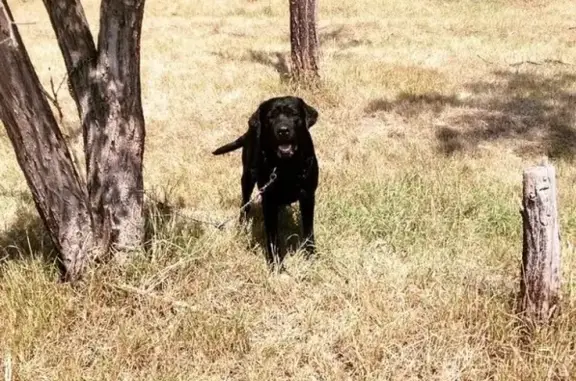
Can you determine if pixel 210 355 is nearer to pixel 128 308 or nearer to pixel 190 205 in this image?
pixel 128 308

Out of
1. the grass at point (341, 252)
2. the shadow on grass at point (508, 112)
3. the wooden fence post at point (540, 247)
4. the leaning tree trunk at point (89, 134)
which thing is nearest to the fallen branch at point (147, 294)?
the grass at point (341, 252)

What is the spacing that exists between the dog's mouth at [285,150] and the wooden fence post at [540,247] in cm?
158

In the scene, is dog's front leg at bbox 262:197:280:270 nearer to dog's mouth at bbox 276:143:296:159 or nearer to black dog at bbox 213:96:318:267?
black dog at bbox 213:96:318:267

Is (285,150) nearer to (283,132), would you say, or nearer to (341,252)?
(283,132)

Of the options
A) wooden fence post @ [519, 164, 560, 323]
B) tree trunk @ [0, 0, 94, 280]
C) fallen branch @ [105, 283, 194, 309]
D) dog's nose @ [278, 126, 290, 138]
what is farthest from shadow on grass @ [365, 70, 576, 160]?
tree trunk @ [0, 0, 94, 280]

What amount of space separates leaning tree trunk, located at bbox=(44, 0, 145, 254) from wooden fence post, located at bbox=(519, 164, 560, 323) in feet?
7.15

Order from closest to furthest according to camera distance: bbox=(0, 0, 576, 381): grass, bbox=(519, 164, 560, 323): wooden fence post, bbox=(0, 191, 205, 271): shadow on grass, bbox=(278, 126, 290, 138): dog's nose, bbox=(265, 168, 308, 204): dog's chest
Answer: bbox=(519, 164, 560, 323): wooden fence post
bbox=(0, 0, 576, 381): grass
bbox=(0, 191, 205, 271): shadow on grass
bbox=(278, 126, 290, 138): dog's nose
bbox=(265, 168, 308, 204): dog's chest

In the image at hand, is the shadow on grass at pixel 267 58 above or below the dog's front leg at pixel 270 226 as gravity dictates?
above

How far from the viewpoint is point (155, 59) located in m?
10.7

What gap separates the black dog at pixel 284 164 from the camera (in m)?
3.81

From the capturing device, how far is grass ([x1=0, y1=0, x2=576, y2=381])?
280 cm

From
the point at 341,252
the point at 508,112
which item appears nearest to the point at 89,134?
the point at 341,252

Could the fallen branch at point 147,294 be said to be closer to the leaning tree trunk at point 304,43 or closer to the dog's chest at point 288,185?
the dog's chest at point 288,185

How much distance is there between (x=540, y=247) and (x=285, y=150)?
5.60 ft
